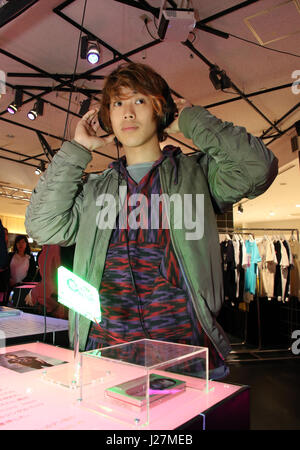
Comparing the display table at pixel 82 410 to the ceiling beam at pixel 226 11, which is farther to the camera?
the ceiling beam at pixel 226 11

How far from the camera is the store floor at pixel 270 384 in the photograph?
241 centimetres

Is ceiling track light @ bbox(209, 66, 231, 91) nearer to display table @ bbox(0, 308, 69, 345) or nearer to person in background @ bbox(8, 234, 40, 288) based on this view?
person in background @ bbox(8, 234, 40, 288)

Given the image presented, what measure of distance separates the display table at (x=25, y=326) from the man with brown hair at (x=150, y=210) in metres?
0.18

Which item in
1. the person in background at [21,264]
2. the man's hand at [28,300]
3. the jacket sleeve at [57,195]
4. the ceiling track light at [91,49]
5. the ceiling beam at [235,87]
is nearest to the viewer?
the jacket sleeve at [57,195]

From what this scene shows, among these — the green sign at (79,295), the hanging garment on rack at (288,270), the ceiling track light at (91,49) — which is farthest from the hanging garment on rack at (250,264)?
the green sign at (79,295)

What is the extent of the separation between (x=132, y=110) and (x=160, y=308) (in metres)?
0.61

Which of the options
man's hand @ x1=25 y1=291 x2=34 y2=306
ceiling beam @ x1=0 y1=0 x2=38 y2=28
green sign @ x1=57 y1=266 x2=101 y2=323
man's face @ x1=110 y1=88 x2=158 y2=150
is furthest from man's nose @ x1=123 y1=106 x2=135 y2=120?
man's hand @ x1=25 y1=291 x2=34 y2=306

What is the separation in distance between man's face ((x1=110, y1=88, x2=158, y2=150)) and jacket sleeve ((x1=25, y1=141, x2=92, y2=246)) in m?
0.14

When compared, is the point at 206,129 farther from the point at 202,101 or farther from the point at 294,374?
the point at 202,101

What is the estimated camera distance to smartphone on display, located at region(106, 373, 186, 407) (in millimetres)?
499

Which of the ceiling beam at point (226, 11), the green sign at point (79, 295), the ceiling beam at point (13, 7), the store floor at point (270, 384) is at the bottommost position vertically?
the store floor at point (270, 384)

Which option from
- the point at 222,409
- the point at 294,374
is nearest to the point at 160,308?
the point at 222,409

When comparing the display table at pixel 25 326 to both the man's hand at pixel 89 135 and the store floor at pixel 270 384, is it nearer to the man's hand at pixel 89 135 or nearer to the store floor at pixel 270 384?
the man's hand at pixel 89 135
